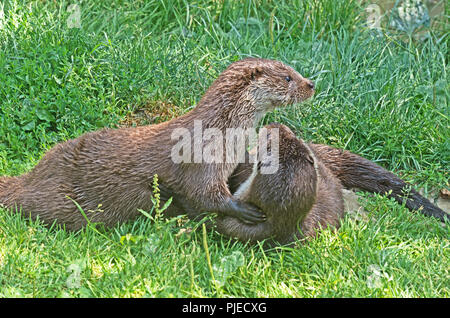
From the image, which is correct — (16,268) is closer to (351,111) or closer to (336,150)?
(336,150)

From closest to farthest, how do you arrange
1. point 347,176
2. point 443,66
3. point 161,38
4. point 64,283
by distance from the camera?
point 64,283, point 347,176, point 443,66, point 161,38

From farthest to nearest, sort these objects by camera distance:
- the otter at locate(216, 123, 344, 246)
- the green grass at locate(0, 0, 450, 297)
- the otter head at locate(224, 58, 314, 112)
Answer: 1. the otter head at locate(224, 58, 314, 112)
2. the otter at locate(216, 123, 344, 246)
3. the green grass at locate(0, 0, 450, 297)

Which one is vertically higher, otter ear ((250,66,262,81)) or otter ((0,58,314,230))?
otter ear ((250,66,262,81))

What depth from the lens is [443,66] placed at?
6.05 metres

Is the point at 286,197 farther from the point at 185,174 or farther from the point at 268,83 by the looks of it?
the point at 268,83

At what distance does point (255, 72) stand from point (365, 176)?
3.89 ft

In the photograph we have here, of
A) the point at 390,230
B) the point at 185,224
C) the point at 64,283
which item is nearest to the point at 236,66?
the point at 185,224

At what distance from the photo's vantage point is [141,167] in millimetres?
4266

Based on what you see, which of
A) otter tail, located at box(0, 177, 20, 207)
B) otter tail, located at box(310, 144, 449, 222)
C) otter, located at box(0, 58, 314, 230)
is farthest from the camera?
otter tail, located at box(310, 144, 449, 222)

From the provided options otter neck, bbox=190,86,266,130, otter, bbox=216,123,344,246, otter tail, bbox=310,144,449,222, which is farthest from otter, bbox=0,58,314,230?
otter tail, bbox=310,144,449,222

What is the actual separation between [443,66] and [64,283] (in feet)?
12.7

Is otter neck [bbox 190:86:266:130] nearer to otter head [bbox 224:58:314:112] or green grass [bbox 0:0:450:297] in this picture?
otter head [bbox 224:58:314:112]

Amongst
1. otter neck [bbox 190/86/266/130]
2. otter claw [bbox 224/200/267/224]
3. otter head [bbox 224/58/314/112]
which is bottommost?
otter claw [bbox 224/200/267/224]

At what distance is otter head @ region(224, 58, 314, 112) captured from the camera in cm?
438
